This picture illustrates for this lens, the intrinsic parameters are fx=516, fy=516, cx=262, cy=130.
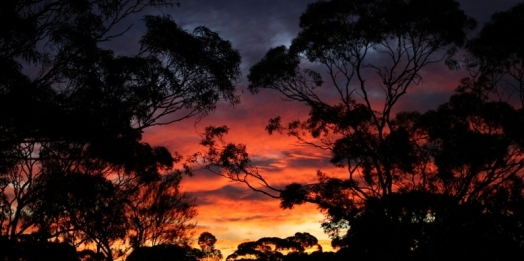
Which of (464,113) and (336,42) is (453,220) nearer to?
(464,113)

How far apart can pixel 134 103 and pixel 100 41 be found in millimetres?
1732

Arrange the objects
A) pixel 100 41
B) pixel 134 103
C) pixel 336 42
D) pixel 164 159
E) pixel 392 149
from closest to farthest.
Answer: pixel 100 41 < pixel 134 103 < pixel 336 42 < pixel 392 149 < pixel 164 159

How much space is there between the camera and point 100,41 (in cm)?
1168

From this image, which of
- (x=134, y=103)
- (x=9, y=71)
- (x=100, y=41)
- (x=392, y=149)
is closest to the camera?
(x=9, y=71)

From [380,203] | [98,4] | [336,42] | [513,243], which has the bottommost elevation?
[513,243]

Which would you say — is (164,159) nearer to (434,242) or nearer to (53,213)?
(53,213)

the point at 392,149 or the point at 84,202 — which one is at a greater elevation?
the point at 392,149

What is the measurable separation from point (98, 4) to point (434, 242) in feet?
51.5

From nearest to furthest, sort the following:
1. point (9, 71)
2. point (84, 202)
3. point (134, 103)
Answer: point (9, 71) < point (134, 103) < point (84, 202)

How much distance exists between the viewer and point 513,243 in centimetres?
2155

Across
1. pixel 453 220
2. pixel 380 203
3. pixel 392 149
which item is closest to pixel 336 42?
pixel 392 149

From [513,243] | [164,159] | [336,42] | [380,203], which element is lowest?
[513,243]

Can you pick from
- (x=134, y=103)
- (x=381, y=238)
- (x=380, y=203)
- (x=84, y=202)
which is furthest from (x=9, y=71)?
(x=381, y=238)

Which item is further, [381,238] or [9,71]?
[381,238]
